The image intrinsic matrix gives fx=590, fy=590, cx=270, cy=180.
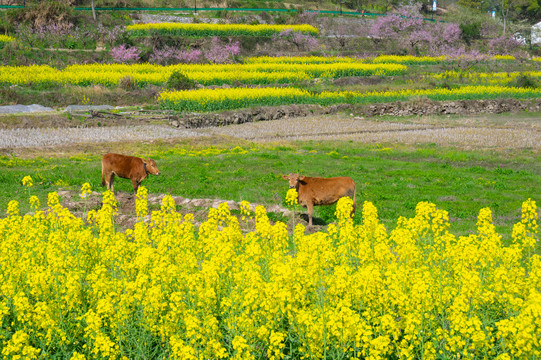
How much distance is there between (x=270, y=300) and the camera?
674cm

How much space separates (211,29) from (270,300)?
2490 inches

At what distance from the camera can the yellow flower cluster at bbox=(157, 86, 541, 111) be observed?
133ft

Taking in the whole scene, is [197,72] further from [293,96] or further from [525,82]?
[525,82]

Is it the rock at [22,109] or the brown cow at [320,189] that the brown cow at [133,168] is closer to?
the brown cow at [320,189]

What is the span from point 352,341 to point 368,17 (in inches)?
3320

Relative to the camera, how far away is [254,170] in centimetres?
2138

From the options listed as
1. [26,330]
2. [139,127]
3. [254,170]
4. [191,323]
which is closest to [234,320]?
[191,323]

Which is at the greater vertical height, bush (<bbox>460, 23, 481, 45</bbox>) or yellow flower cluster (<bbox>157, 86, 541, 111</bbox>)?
bush (<bbox>460, 23, 481, 45</bbox>)

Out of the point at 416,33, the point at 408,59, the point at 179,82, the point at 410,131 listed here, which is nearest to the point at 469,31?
the point at 416,33

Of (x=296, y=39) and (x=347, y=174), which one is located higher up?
(x=296, y=39)

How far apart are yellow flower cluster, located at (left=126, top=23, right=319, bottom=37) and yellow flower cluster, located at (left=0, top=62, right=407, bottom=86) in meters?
10.5

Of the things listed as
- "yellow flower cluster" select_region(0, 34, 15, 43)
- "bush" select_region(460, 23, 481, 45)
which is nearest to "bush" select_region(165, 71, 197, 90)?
"yellow flower cluster" select_region(0, 34, 15, 43)

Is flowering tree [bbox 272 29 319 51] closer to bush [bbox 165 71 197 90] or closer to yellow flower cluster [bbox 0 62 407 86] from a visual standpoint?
yellow flower cluster [bbox 0 62 407 86]

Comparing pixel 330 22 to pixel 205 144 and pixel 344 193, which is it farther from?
pixel 344 193
